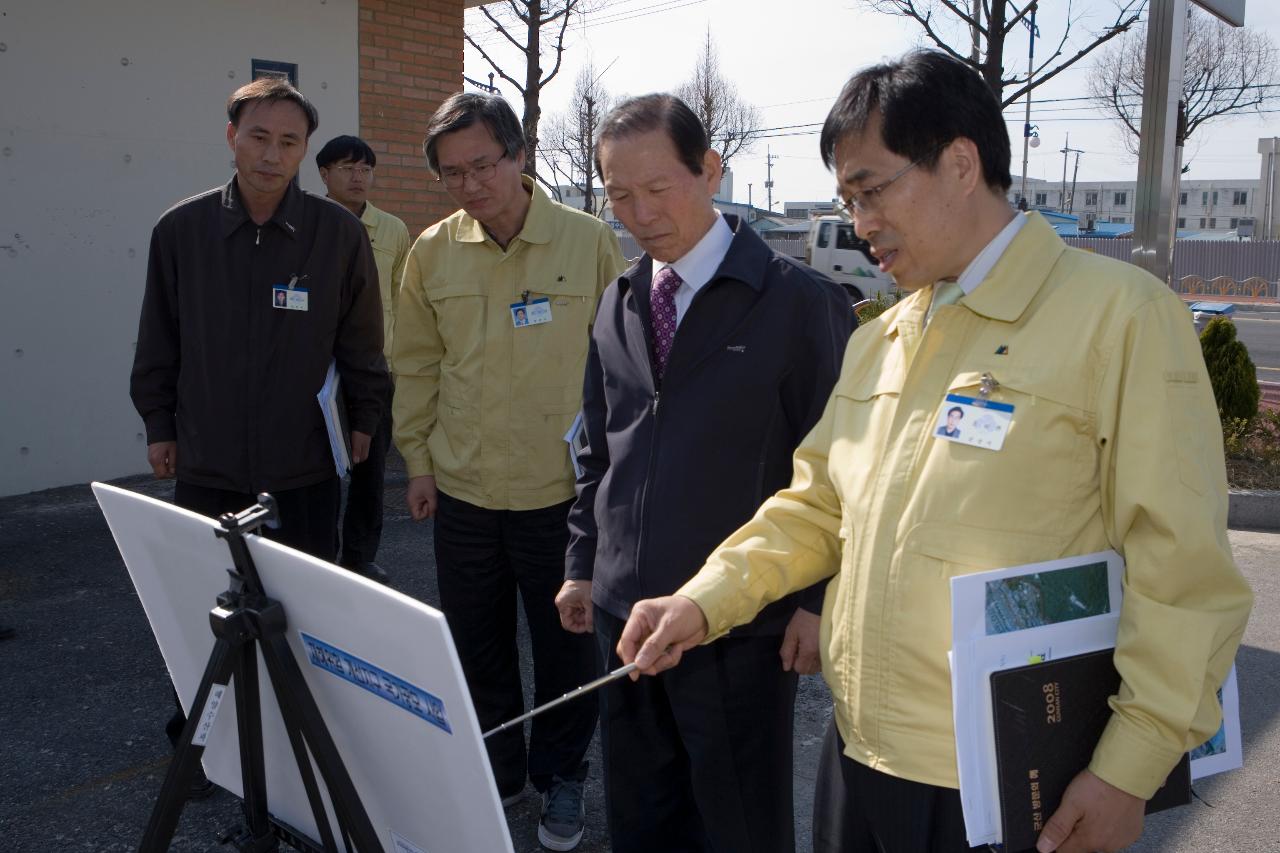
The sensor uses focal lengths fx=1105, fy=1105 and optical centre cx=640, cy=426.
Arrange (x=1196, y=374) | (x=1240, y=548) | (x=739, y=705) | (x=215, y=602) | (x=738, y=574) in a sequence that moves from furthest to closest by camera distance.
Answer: (x=1240, y=548) < (x=739, y=705) < (x=738, y=574) < (x=215, y=602) < (x=1196, y=374)

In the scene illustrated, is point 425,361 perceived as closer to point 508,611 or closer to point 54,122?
point 508,611

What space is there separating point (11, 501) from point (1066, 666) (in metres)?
6.97

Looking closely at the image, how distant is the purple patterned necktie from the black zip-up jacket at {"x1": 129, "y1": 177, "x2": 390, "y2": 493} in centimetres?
131

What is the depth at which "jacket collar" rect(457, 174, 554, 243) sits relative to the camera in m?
3.20

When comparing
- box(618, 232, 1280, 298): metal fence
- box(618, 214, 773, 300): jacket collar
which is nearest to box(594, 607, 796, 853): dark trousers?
box(618, 214, 773, 300): jacket collar

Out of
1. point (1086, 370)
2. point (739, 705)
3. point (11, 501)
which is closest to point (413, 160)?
point (11, 501)

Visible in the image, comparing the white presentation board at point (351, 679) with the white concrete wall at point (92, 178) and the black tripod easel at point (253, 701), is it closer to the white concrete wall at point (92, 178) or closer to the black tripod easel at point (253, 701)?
the black tripod easel at point (253, 701)

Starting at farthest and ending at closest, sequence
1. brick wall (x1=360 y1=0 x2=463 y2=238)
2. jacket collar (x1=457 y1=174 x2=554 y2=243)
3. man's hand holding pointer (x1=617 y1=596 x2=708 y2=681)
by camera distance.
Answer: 1. brick wall (x1=360 y1=0 x2=463 y2=238)
2. jacket collar (x1=457 y1=174 x2=554 y2=243)
3. man's hand holding pointer (x1=617 y1=596 x2=708 y2=681)

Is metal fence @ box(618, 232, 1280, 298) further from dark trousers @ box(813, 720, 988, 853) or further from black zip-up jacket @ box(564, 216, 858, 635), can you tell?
dark trousers @ box(813, 720, 988, 853)

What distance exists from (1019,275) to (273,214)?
242cm

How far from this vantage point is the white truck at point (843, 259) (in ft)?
64.6

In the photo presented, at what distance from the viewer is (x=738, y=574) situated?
1.93 meters

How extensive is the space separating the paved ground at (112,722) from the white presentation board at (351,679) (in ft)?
5.11

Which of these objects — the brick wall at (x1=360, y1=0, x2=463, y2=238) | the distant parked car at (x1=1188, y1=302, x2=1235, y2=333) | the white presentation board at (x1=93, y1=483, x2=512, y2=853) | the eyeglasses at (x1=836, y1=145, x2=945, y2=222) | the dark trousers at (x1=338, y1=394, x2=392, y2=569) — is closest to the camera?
the white presentation board at (x1=93, y1=483, x2=512, y2=853)
